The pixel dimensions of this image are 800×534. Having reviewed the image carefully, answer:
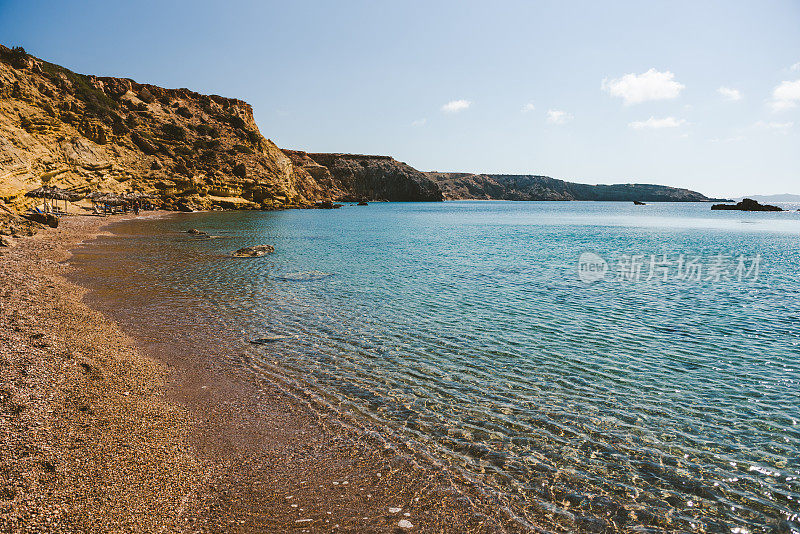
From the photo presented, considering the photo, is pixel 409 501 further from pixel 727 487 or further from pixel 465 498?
pixel 727 487

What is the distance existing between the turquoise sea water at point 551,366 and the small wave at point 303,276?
0.50 ft

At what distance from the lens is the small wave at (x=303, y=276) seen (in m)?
21.9

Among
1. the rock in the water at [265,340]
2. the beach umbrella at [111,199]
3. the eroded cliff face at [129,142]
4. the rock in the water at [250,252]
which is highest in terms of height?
the eroded cliff face at [129,142]

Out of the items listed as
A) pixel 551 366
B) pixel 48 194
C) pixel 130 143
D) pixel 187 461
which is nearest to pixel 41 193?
pixel 48 194

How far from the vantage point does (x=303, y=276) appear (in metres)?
22.8

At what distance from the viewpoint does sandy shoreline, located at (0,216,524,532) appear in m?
5.09

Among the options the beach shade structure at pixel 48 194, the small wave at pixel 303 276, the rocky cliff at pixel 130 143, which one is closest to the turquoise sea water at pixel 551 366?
the small wave at pixel 303 276

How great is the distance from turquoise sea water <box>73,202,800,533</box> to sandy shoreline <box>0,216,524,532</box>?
828 millimetres

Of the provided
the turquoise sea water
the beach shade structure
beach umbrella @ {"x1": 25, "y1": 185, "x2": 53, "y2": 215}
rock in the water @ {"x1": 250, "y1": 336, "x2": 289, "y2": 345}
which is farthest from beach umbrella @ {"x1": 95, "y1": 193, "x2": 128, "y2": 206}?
rock in the water @ {"x1": 250, "y1": 336, "x2": 289, "y2": 345}

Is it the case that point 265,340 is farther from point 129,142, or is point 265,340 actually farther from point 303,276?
point 129,142

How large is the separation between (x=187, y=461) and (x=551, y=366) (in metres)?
8.06

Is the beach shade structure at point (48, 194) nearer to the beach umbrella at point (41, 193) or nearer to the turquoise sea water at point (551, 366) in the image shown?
the beach umbrella at point (41, 193)

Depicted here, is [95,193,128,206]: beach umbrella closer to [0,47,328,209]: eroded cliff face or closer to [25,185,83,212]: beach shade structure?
[0,47,328,209]: eroded cliff face

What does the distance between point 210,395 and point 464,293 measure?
12.7 meters
